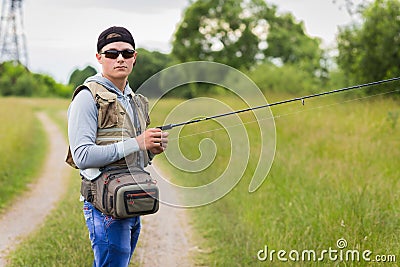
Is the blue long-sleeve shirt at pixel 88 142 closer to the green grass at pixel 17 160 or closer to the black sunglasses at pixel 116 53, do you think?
the black sunglasses at pixel 116 53

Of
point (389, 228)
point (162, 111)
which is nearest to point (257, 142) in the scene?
point (389, 228)

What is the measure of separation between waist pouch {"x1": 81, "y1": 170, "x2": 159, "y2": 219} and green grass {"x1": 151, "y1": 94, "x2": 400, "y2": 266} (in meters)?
1.45

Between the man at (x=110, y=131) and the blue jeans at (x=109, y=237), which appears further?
the blue jeans at (x=109, y=237)

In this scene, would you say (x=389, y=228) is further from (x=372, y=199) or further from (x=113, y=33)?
(x=113, y=33)

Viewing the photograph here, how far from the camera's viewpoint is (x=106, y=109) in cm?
311

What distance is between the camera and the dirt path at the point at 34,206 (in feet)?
22.2

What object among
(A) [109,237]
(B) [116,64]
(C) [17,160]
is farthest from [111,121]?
(C) [17,160]

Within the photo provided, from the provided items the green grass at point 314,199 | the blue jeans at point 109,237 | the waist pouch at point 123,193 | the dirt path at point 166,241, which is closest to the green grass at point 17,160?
the dirt path at point 166,241

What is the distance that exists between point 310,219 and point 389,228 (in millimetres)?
838

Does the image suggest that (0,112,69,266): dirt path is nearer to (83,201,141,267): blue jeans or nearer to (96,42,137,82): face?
(83,201,141,267): blue jeans

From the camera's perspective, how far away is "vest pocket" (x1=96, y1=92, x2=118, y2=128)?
122 inches

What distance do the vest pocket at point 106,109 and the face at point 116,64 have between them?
0.57 ft

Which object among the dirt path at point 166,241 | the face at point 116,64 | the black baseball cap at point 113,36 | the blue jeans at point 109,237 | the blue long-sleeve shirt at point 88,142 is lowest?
the dirt path at point 166,241

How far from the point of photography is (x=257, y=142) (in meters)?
10.5
